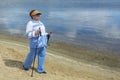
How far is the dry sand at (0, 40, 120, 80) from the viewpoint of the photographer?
11.3 m

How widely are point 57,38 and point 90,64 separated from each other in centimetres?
833

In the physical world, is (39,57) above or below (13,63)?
above

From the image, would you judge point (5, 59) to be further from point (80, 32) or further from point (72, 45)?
point (80, 32)

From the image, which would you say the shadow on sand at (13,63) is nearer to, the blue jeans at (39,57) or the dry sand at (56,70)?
the dry sand at (56,70)

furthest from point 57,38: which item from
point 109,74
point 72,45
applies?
point 109,74

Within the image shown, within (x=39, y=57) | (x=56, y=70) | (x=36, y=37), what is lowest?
(x=56, y=70)

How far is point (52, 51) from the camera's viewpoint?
64.2 ft

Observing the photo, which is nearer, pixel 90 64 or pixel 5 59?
pixel 5 59

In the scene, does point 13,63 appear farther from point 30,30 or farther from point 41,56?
point 30,30

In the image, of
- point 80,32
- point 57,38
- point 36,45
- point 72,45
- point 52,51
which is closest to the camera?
point 36,45

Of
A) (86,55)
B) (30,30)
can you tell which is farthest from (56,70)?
(86,55)

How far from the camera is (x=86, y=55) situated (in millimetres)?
19016

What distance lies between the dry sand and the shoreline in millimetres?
854

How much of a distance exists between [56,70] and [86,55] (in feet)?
19.1
